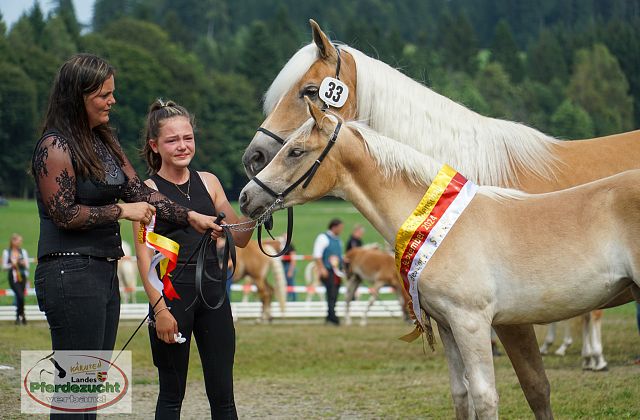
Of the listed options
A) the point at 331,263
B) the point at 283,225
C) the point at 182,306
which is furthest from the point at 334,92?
the point at 283,225

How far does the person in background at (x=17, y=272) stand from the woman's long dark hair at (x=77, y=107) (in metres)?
13.7

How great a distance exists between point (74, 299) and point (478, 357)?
2051 millimetres

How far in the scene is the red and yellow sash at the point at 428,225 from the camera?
15.4 ft

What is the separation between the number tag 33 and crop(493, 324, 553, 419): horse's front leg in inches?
74.0

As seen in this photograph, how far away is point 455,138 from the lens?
574cm

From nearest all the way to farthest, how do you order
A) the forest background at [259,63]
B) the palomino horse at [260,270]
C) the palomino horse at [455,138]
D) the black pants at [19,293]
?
the palomino horse at [455,138] < the black pants at [19,293] < the palomino horse at [260,270] < the forest background at [259,63]

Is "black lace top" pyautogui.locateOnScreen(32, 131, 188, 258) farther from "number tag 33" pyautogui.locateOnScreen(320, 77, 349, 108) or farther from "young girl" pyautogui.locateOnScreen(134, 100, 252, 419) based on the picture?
"number tag 33" pyautogui.locateOnScreen(320, 77, 349, 108)

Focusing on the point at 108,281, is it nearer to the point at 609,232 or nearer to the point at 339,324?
the point at 609,232

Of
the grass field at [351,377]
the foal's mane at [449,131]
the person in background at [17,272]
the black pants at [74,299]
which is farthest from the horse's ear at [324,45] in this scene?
the person in background at [17,272]

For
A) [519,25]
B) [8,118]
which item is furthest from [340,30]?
[8,118]

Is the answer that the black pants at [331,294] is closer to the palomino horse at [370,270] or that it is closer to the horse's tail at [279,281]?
the palomino horse at [370,270]

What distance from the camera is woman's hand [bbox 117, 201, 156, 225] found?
4496 millimetres

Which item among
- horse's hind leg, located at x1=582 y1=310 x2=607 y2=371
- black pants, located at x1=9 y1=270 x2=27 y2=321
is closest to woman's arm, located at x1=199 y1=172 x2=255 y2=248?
horse's hind leg, located at x1=582 y1=310 x2=607 y2=371

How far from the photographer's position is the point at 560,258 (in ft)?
15.1
